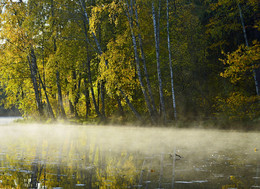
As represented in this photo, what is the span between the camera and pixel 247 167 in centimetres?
785

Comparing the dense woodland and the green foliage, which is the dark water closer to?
the green foliage

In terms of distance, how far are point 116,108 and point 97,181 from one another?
1059 inches

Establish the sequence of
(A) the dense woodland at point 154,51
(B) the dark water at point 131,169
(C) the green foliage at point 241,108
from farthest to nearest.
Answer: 1. (A) the dense woodland at point 154,51
2. (C) the green foliage at point 241,108
3. (B) the dark water at point 131,169

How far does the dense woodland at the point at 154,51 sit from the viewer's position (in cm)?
2181

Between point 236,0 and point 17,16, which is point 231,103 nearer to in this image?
point 236,0

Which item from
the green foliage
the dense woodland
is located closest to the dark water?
the green foliage

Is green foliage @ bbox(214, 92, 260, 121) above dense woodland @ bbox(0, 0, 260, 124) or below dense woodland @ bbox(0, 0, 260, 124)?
below

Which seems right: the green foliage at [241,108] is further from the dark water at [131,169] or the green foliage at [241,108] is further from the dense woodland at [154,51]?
the dark water at [131,169]

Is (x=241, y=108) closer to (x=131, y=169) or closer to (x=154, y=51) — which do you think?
(x=154, y=51)

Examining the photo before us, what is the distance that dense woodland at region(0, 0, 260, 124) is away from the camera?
21812 mm

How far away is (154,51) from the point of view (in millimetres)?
26891

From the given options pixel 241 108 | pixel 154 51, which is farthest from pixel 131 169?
pixel 154 51

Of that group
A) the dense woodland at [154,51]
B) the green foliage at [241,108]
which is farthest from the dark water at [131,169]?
the dense woodland at [154,51]

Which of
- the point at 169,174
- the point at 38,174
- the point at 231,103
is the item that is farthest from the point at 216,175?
the point at 231,103
